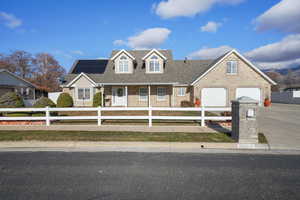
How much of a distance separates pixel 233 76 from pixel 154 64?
9.68 meters

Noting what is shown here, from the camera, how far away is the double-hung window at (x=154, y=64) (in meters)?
20.7

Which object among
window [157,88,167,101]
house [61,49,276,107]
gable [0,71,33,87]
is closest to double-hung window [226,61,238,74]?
house [61,49,276,107]

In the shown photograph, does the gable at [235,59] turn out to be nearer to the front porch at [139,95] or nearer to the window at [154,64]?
the front porch at [139,95]

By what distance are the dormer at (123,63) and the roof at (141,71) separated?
24.8 inches

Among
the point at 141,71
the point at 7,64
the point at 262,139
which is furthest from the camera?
the point at 7,64

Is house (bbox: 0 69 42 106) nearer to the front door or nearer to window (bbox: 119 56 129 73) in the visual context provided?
the front door

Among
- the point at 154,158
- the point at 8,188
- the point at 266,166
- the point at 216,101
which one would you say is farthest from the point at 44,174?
the point at 216,101

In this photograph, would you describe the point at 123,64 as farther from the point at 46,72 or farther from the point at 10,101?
the point at 46,72

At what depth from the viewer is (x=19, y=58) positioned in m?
45.7

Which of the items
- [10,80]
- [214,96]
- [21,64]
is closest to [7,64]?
[21,64]

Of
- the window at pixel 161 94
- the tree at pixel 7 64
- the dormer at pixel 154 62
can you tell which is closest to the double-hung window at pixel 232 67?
the dormer at pixel 154 62

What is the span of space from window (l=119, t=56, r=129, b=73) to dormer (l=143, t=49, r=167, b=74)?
2.35 m

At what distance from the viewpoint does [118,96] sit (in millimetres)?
20719

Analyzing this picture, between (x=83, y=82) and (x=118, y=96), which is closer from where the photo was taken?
(x=83, y=82)
